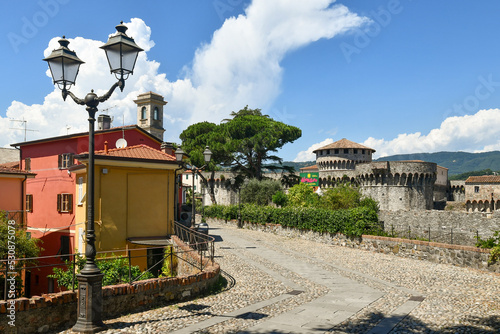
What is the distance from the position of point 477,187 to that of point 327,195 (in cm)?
3287

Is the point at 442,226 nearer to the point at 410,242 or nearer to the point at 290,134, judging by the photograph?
the point at 410,242

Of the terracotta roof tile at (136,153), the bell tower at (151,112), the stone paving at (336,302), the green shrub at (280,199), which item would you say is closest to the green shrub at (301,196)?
the green shrub at (280,199)

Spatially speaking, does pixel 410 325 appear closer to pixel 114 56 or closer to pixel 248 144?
pixel 114 56

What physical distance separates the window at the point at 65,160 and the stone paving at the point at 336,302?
11029 millimetres

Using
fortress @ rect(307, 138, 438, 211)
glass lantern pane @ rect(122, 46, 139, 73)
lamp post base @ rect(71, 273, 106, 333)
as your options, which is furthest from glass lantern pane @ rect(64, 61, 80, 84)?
fortress @ rect(307, 138, 438, 211)

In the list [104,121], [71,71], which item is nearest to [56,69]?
[71,71]

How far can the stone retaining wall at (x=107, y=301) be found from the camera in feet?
23.5

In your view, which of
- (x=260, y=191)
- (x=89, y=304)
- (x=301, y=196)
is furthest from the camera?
(x=260, y=191)

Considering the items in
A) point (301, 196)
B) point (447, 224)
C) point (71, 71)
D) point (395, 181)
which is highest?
point (71, 71)

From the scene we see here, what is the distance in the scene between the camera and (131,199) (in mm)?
15141

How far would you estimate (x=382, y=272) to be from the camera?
562 inches

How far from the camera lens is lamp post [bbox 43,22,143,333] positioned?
711cm

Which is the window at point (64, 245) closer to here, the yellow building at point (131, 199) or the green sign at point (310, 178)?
the yellow building at point (131, 199)

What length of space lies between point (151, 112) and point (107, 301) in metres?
54.5
